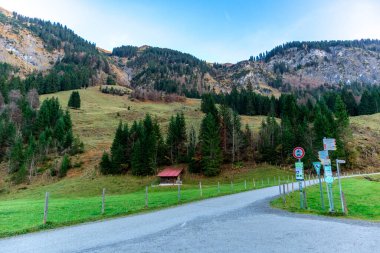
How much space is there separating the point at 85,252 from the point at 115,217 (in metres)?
8.58

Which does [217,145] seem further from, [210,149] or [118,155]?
[118,155]

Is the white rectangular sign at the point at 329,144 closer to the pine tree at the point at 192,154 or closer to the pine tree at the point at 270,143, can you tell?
the pine tree at the point at 192,154

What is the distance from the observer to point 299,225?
11586 mm

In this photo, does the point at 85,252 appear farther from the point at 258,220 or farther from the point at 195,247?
the point at 258,220

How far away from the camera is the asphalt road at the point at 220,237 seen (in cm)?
817

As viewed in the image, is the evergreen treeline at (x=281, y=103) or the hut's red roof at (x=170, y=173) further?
the evergreen treeline at (x=281, y=103)

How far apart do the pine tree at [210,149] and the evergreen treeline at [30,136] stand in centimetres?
3688

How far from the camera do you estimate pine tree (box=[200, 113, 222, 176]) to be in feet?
214

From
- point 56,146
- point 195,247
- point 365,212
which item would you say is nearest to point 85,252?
point 195,247

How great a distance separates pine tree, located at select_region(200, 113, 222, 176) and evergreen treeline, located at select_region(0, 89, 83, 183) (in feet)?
121

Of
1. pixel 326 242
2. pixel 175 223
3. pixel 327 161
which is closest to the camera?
pixel 326 242

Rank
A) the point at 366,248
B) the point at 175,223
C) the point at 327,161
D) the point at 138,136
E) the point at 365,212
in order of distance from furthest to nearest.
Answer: the point at 138,136 < the point at 365,212 < the point at 327,161 < the point at 175,223 < the point at 366,248

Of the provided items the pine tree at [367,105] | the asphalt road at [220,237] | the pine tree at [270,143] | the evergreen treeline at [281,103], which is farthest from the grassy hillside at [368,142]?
the asphalt road at [220,237]

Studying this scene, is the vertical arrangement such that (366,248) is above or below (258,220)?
above
